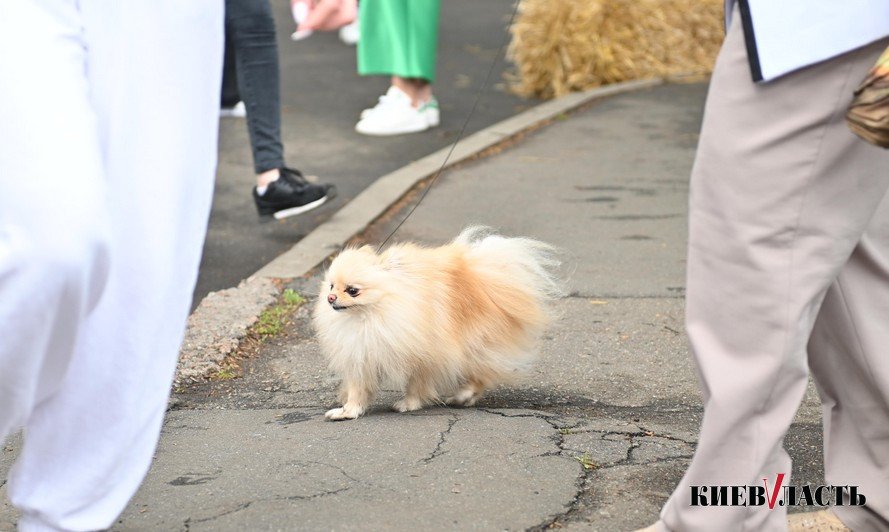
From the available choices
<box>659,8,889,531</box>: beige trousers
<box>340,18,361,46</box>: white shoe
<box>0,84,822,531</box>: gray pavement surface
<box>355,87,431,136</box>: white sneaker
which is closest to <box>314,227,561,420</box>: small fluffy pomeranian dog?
<box>0,84,822,531</box>: gray pavement surface

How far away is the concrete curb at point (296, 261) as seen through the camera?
4285mm

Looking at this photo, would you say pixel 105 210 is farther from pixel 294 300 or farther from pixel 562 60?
pixel 562 60

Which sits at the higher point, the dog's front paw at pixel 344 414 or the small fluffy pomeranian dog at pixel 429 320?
the small fluffy pomeranian dog at pixel 429 320

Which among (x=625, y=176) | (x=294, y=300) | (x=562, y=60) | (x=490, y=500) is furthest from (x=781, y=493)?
(x=562, y=60)

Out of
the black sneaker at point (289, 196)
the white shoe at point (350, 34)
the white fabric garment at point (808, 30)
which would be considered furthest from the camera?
the white shoe at point (350, 34)

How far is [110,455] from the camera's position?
2.36m

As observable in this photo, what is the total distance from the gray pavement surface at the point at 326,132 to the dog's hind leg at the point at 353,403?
1.59 meters

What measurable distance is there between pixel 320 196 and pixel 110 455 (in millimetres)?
3472

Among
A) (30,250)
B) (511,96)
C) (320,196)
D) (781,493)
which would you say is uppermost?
(30,250)

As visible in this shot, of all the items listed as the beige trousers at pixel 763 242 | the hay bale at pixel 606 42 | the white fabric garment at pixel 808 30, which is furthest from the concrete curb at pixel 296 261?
the white fabric garment at pixel 808 30

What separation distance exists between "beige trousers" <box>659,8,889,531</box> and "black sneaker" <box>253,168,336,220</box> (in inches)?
137

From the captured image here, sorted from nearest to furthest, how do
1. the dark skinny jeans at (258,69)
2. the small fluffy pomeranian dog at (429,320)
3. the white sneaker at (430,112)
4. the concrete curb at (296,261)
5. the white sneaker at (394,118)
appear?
1. the small fluffy pomeranian dog at (429,320)
2. the concrete curb at (296,261)
3. the dark skinny jeans at (258,69)
4. the white sneaker at (394,118)
5. the white sneaker at (430,112)

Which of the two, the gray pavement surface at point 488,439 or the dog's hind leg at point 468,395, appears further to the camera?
the dog's hind leg at point 468,395

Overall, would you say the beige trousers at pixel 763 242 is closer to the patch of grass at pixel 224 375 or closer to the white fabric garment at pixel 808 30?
the white fabric garment at pixel 808 30
